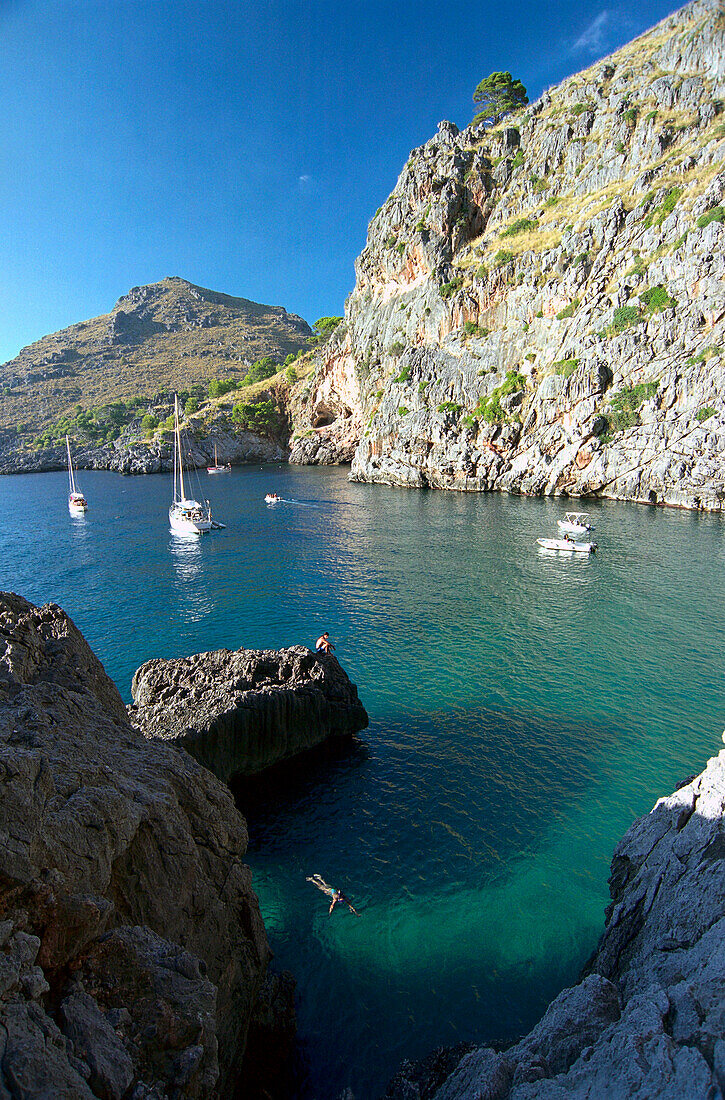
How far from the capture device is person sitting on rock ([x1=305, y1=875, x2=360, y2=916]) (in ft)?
41.0

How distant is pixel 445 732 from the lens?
19.4 m

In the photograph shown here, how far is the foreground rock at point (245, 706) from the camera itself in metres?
16.1

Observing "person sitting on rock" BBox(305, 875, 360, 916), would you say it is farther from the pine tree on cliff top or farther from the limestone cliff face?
the pine tree on cliff top

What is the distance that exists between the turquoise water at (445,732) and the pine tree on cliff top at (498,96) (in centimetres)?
8747

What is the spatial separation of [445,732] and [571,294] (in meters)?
66.3

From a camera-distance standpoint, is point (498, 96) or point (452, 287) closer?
point (452, 287)

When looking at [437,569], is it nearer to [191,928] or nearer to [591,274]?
[191,928]

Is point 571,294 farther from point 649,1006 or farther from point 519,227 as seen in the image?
point 649,1006

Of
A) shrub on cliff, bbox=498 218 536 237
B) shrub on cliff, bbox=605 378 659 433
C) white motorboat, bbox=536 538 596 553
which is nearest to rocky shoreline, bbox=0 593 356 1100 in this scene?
white motorboat, bbox=536 538 596 553

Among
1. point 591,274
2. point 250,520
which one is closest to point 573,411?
point 591,274

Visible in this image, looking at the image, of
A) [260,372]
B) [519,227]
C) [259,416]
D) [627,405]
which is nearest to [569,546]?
[627,405]

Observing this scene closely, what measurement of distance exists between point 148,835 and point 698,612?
30510 millimetres

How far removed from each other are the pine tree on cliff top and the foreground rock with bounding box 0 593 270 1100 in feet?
386

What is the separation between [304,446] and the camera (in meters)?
122
